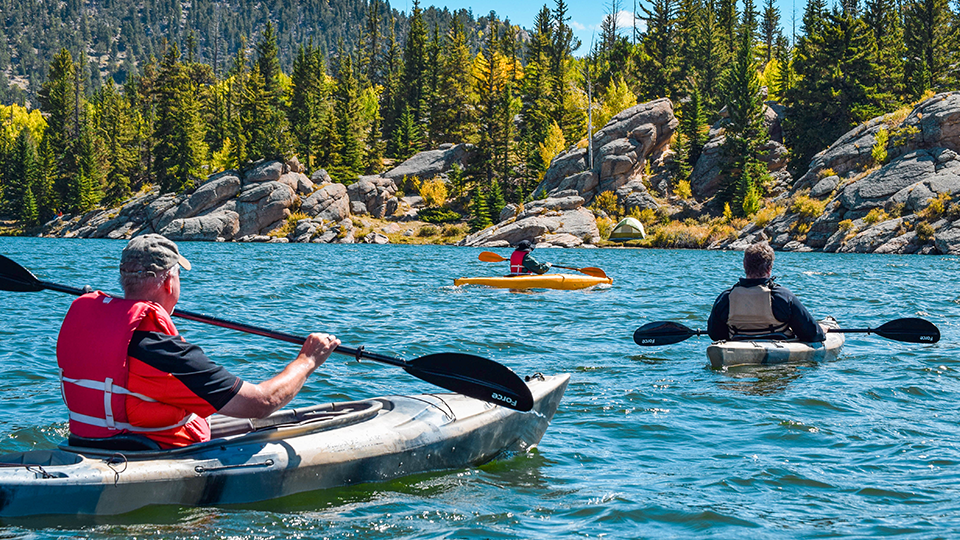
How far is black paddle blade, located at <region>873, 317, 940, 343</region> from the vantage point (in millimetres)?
9141

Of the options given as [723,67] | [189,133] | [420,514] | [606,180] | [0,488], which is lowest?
[420,514]

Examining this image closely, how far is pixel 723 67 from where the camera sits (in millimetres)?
65875

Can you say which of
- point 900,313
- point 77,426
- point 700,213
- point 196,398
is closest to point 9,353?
point 77,426

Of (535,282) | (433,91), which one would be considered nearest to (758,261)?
(535,282)

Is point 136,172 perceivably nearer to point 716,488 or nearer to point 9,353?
point 9,353

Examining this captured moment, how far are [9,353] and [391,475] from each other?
6.52 m

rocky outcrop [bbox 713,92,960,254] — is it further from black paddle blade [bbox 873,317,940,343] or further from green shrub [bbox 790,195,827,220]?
black paddle blade [bbox 873,317,940,343]

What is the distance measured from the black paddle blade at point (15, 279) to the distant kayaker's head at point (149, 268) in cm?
241

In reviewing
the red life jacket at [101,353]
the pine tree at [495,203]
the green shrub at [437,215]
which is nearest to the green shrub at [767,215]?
the pine tree at [495,203]

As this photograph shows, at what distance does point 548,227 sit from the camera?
4850cm

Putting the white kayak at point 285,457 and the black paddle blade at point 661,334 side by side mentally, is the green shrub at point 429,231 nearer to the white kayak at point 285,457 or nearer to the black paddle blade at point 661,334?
the black paddle blade at point 661,334

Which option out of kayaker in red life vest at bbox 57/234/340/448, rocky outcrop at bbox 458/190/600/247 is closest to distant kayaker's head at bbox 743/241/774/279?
kayaker in red life vest at bbox 57/234/340/448

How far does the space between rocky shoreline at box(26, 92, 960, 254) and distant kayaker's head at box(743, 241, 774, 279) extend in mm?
30718

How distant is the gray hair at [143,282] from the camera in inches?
157
